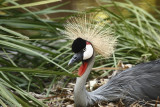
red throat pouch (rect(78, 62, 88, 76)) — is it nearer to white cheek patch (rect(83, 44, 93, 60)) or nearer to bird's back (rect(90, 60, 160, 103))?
white cheek patch (rect(83, 44, 93, 60))

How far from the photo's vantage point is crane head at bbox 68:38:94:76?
290cm

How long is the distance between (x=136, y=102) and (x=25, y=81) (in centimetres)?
129

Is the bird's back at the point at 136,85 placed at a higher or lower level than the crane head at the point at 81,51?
lower

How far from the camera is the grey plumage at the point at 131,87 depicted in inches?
122

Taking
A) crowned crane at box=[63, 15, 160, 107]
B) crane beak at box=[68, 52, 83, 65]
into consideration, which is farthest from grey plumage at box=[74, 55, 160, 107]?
crane beak at box=[68, 52, 83, 65]

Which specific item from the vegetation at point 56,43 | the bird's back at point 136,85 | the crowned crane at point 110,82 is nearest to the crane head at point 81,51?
the crowned crane at point 110,82

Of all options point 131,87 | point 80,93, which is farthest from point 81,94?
point 131,87

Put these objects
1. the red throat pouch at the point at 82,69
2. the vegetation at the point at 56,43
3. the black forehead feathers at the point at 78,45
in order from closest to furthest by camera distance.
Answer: the black forehead feathers at the point at 78,45 → the red throat pouch at the point at 82,69 → the vegetation at the point at 56,43

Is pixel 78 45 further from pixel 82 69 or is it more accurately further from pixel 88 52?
pixel 82 69

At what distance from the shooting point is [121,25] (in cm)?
418

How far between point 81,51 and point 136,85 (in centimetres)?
63

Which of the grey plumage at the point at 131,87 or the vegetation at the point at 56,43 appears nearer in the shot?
the grey plumage at the point at 131,87

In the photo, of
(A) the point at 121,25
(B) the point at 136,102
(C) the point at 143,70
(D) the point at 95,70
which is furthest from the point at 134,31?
(B) the point at 136,102

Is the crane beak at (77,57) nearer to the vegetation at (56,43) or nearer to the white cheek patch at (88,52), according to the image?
the white cheek patch at (88,52)
